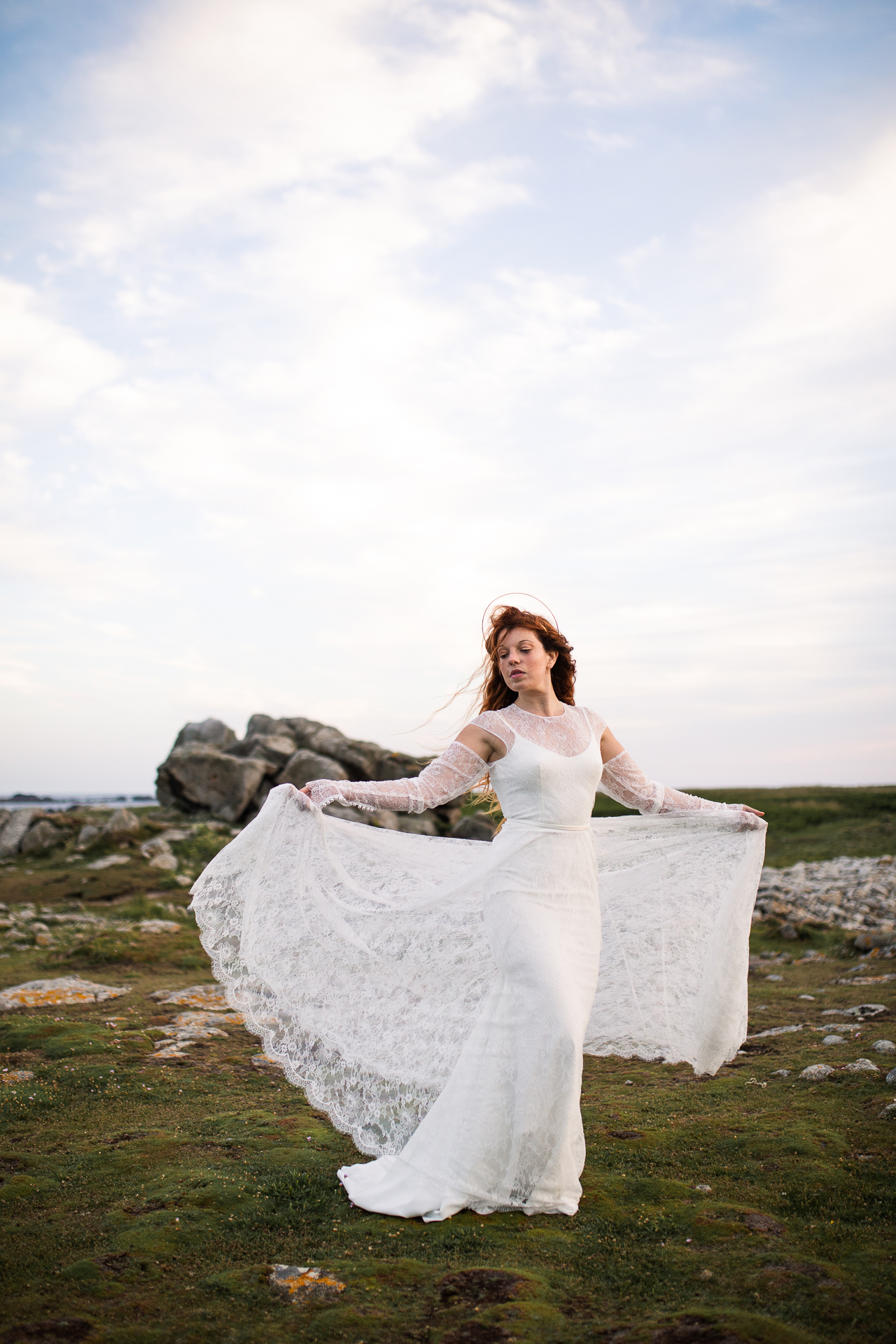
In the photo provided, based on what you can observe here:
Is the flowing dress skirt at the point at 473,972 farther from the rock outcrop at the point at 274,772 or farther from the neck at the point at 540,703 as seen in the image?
the rock outcrop at the point at 274,772

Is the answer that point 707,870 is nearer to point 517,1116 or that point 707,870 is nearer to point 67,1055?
point 517,1116

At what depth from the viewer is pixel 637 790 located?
21.3ft

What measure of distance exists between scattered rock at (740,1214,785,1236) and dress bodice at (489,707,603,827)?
2277mm

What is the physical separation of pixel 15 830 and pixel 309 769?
29.5 feet

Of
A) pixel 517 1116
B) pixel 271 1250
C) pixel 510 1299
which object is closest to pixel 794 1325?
pixel 510 1299

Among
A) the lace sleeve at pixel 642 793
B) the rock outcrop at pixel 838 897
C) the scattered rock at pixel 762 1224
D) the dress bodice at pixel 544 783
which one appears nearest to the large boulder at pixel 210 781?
the rock outcrop at pixel 838 897

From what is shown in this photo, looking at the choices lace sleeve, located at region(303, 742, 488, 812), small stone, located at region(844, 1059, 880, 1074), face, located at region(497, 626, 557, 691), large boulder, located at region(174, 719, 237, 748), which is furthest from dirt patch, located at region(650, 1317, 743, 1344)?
large boulder, located at region(174, 719, 237, 748)

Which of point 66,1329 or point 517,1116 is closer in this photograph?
point 66,1329

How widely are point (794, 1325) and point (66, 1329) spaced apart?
296cm

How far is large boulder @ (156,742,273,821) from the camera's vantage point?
90.7 ft

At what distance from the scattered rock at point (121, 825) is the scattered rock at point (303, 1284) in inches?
724

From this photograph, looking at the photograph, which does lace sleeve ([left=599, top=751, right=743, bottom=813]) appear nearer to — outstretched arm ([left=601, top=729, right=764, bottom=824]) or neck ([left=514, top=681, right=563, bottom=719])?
outstretched arm ([left=601, top=729, right=764, bottom=824])

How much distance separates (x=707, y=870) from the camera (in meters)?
6.76

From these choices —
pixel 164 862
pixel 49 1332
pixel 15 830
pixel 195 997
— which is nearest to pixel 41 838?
pixel 15 830
